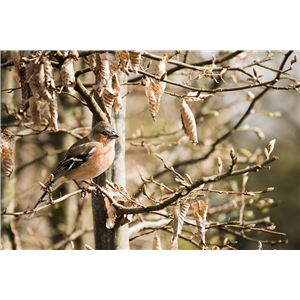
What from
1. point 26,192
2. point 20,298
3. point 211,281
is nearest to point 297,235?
point 211,281

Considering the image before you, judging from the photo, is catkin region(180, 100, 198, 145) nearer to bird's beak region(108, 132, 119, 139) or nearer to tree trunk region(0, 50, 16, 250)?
bird's beak region(108, 132, 119, 139)

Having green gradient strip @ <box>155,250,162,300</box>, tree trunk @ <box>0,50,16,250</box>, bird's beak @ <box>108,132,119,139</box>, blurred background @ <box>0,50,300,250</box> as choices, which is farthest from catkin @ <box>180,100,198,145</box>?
tree trunk @ <box>0,50,16,250</box>

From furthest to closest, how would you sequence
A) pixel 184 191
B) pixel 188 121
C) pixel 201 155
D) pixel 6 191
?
pixel 201 155
pixel 6 191
pixel 188 121
pixel 184 191

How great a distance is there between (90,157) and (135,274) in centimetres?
111

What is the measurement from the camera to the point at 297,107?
4.55m

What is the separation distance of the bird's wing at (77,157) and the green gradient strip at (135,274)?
0.84 metres

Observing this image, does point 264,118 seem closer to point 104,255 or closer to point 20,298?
point 104,255

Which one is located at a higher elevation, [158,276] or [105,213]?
[105,213]

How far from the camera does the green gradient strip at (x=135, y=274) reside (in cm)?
269

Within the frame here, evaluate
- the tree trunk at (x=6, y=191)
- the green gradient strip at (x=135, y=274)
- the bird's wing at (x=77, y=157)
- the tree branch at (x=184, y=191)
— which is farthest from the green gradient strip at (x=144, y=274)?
the tree trunk at (x=6, y=191)

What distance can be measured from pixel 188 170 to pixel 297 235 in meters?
1.80

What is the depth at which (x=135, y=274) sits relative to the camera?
277cm

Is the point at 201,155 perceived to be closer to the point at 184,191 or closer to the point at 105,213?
the point at 105,213

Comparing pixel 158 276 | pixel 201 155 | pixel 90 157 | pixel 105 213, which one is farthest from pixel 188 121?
pixel 201 155
